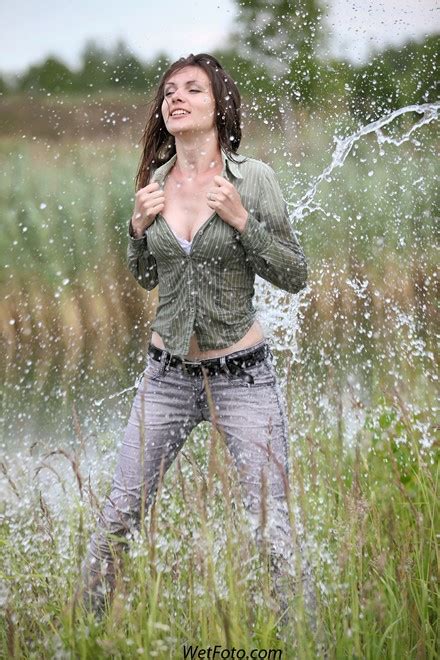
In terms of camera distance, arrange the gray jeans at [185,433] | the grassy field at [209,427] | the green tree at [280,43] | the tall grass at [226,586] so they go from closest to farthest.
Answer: the tall grass at [226,586] < the grassy field at [209,427] < the gray jeans at [185,433] < the green tree at [280,43]

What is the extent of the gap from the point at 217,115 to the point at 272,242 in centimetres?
43

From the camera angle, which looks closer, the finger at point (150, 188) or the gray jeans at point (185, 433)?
the gray jeans at point (185, 433)

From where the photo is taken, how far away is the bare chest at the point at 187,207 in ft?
8.41

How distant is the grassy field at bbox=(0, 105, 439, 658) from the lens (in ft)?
6.88

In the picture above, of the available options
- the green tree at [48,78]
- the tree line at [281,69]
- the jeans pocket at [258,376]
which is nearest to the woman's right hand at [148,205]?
the jeans pocket at [258,376]

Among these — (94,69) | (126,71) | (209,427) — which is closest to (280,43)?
(126,71)

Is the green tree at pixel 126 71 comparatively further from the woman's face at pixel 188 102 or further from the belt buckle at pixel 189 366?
the belt buckle at pixel 189 366

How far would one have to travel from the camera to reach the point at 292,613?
2.12 m

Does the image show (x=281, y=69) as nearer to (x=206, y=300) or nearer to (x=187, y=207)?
(x=187, y=207)

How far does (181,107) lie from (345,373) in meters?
2.65

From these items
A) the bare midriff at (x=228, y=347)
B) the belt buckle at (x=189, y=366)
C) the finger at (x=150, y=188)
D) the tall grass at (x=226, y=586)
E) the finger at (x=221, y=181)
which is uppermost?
the finger at (x=150, y=188)

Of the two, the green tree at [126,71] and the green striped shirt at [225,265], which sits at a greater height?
the green tree at [126,71]

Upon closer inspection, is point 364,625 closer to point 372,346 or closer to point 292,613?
point 292,613

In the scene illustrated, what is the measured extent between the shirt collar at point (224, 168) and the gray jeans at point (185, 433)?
0.50 metres
